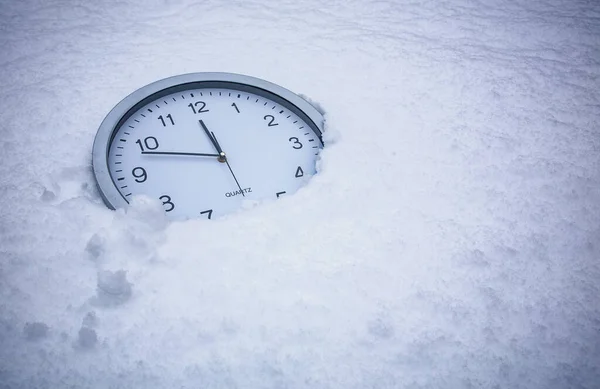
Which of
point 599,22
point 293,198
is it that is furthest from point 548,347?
point 599,22

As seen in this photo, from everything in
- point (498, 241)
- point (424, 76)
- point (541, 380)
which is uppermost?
point (424, 76)

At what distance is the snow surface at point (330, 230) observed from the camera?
62 cm

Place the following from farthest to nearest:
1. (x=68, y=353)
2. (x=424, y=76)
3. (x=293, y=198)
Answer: (x=424, y=76) → (x=293, y=198) → (x=68, y=353)

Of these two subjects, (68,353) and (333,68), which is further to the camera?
(333,68)

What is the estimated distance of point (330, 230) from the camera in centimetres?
76

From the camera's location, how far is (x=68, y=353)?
0.59 metres

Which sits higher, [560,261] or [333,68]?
[333,68]

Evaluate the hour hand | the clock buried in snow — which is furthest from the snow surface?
the hour hand

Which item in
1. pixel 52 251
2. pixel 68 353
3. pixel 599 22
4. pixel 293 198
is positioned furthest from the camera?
pixel 599 22

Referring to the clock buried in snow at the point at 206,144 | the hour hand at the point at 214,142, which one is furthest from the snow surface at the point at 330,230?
the hour hand at the point at 214,142

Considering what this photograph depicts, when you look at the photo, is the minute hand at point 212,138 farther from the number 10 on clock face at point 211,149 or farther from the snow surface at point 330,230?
the snow surface at point 330,230

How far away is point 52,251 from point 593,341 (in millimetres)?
908

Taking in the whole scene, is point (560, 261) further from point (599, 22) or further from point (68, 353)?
point (599, 22)

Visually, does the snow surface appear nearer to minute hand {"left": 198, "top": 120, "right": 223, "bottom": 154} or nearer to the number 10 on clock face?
the number 10 on clock face
